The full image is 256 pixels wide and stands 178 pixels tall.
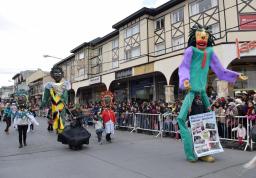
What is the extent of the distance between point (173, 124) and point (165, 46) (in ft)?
46.0

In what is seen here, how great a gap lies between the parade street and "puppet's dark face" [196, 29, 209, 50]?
2676mm

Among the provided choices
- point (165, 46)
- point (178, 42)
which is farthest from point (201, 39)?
point (165, 46)

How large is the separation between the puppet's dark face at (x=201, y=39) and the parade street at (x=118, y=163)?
2.68 metres

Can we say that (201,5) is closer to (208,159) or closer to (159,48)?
(159,48)

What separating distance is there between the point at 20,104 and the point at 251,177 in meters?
7.62

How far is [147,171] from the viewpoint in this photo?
5574 mm

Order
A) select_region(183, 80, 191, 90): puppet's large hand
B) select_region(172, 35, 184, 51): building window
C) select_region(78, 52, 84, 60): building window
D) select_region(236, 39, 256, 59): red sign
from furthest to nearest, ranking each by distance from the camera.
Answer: select_region(78, 52, 84, 60): building window < select_region(172, 35, 184, 51): building window < select_region(236, 39, 256, 59): red sign < select_region(183, 80, 191, 90): puppet's large hand

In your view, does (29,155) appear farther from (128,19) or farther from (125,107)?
(128,19)

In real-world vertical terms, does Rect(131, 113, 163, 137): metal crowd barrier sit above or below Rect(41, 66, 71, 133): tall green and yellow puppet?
below

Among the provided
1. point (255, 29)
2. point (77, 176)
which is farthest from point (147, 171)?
point (255, 29)

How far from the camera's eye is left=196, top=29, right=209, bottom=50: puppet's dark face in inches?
257

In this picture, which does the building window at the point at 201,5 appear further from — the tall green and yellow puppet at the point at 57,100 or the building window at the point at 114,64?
the tall green and yellow puppet at the point at 57,100

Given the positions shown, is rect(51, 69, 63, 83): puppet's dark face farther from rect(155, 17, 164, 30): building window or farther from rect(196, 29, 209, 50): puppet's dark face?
rect(155, 17, 164, 30): building window

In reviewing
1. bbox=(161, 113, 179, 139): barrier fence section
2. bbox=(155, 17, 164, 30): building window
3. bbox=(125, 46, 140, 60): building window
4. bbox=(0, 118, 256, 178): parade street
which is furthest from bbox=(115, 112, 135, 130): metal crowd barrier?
bbox=(155, 17, 164, 30): building window
